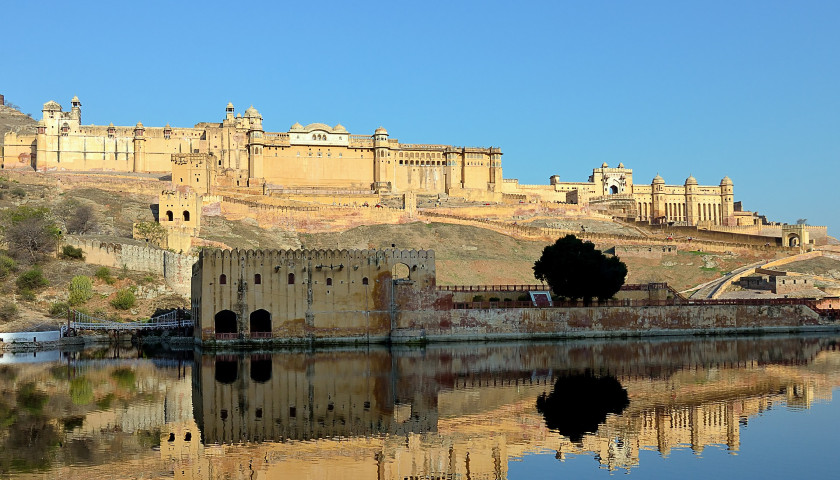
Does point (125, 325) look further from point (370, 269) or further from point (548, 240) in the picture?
point (548, 240)

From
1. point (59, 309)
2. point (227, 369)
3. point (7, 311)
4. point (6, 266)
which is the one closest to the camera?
point (227, 369)

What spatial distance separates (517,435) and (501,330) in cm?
2225

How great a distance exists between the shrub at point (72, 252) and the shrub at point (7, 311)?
276 inches

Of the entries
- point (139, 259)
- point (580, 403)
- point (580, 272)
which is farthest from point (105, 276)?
point (580, 403)

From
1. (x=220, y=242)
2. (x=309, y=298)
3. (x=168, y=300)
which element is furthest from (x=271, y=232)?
(x=309, y=298)

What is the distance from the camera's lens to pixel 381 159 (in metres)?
89.2

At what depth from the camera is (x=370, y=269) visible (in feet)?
139

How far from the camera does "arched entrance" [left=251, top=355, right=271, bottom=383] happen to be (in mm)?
31234

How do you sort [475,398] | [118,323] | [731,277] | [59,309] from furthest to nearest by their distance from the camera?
[731,277] < [59,309] < [118,323] < [475,398]

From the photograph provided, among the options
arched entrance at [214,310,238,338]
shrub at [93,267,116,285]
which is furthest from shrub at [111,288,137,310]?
arched entrance at [214,310,238,338]

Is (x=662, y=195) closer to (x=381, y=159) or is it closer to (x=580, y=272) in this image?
(x=381, y=159)

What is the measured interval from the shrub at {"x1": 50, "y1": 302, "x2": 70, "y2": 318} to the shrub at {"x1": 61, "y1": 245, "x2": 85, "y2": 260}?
593 centimetres

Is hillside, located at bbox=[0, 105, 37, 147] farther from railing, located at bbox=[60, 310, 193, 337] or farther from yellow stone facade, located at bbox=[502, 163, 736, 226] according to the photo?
railing, located at bbox=[60, 310, 193, 337]

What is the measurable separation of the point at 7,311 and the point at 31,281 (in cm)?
326
